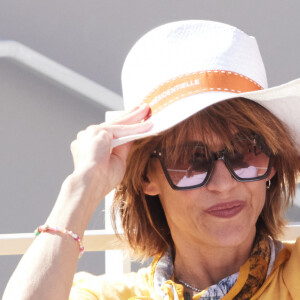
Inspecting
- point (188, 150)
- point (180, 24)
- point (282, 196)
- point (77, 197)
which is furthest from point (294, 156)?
point (77, 197)

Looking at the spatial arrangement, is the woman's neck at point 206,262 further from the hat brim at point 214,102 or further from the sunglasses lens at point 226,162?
the hat brim at point 214,102

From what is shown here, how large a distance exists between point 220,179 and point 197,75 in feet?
0.91

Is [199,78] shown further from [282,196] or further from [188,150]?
[282,196]

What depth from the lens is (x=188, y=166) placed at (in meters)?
1.80

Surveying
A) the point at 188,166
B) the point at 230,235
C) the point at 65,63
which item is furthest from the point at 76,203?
the point at 65,63

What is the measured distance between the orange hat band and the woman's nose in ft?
0.63

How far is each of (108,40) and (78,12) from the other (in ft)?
0.78

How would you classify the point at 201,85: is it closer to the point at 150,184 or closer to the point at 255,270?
the point at 150,184

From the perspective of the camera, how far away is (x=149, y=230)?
220 cm

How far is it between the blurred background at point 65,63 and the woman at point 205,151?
207 centimetres

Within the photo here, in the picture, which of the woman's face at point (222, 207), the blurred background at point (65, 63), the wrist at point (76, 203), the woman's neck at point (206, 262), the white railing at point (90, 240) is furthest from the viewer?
the blurred background at point (65, 63)

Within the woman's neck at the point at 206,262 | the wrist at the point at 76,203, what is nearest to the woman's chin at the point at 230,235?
the woman's neck at the point at 206,262

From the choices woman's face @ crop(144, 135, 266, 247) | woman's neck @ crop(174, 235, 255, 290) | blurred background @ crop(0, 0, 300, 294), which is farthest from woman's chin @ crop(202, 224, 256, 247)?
blurred background @ crop(0, 0, 300, 294)

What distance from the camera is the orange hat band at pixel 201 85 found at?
176 centimetres
